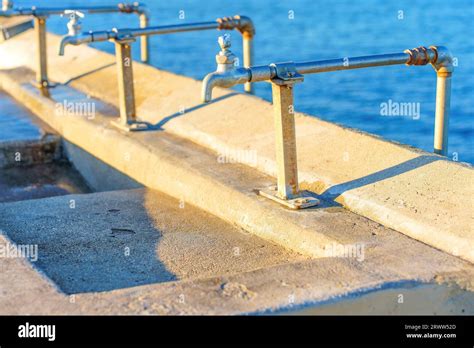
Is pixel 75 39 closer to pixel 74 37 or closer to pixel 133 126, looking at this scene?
pixel 74 37

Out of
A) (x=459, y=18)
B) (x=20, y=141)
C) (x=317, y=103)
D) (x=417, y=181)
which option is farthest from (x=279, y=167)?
(x=459, y=18)

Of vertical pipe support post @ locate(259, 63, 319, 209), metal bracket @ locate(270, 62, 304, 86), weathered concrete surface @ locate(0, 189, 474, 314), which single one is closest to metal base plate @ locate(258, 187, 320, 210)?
vertical pipe support post @ locate(259, 63, 319, 209)

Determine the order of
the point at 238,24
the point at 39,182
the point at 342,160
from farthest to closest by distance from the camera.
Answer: the point at 238,24 < the point at 39,182 < the point at 342,160

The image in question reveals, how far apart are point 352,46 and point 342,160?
13.7m

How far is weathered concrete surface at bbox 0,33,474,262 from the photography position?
5336 millimetres

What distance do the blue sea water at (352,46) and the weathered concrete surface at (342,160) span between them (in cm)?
274

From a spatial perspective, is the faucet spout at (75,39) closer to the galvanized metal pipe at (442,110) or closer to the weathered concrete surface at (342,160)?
the weathered concrete surface at (342,160)

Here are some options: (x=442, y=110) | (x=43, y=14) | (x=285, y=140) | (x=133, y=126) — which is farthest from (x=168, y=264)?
(x=43, y=14)

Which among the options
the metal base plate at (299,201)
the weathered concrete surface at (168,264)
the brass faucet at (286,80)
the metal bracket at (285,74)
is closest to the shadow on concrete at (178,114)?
the weathered concrete surface at (168,264)

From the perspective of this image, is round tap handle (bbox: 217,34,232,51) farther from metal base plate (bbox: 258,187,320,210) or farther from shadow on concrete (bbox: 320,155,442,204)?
shadow on concrete (bbox: 320,155,442,204)

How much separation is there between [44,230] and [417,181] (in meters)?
2.41

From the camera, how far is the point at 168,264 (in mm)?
5410

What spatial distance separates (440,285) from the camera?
461cm

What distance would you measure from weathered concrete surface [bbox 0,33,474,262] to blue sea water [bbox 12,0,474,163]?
274 cm
